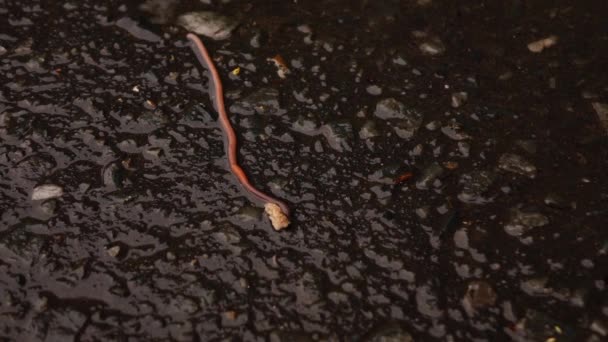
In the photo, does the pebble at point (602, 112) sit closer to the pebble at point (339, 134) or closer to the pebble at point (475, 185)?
the pebble at point (475, 185)

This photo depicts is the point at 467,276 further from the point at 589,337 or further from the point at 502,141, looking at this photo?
the point at 502,141

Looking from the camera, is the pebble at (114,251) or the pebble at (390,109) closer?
the pebble at (114,251)

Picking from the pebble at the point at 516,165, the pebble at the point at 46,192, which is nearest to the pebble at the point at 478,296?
the pebble at the point at 516,165

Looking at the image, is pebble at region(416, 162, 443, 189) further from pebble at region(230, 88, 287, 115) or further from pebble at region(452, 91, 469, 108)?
pebble at region(230, 88, 287, 115)

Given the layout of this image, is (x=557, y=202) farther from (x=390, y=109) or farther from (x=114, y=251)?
(x=114, y=251)

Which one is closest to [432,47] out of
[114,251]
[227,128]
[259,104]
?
[259,104]

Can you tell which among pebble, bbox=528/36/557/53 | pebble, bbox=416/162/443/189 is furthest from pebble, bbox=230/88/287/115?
pebble, bbox=528/36/557/53
